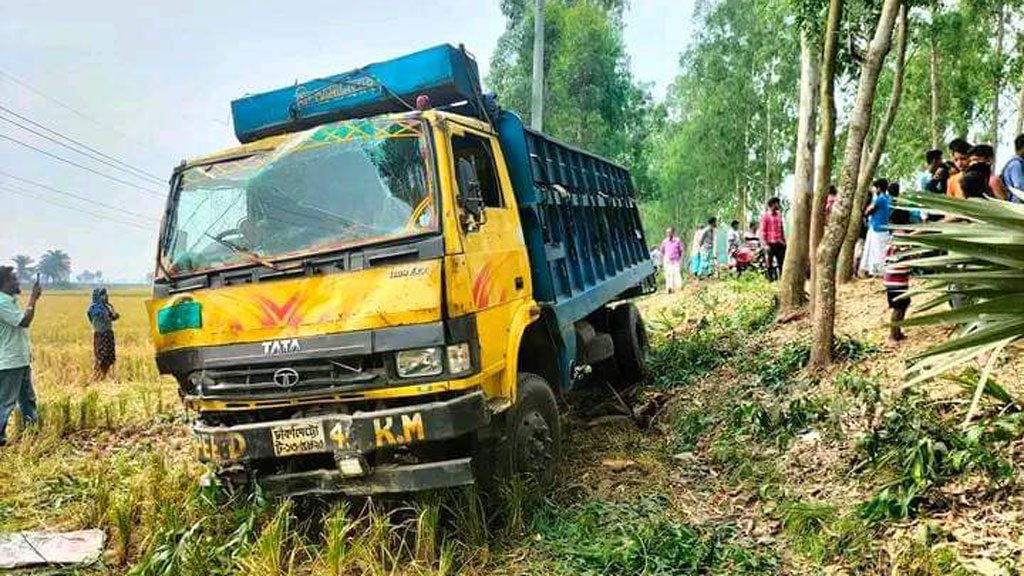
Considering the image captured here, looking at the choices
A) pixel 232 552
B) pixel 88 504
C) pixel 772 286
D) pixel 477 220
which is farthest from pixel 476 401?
pixel 772 286

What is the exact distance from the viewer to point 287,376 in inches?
140

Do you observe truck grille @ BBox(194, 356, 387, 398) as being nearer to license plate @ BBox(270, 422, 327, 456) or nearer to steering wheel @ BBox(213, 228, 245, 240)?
license plate @ BBox(270, 422, 327, 456)

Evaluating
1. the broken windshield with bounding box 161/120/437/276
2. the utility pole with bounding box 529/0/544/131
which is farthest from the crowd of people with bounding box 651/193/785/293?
the broken windshield with bounding box 161/120/437/276

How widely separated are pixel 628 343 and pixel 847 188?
8.78 ft

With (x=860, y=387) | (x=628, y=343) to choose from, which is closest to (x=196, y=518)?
(x=860, y=387)

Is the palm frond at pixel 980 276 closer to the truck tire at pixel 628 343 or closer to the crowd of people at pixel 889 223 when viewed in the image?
the crowd of people at pixel 889 223

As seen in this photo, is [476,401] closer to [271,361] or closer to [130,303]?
[271,361]

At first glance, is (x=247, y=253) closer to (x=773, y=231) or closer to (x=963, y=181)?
(x=963, y=181)

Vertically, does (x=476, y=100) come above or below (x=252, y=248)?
above

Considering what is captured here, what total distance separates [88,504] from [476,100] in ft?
12.0

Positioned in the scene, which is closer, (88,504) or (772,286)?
(88,504)

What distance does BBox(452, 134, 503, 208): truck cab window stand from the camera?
165 inches

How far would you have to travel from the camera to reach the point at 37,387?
33.2ft

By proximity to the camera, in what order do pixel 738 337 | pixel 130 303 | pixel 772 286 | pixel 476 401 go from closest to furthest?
pixel 476 401 < pixel 738 337 < pixel 772 286 < pixel 130 303
